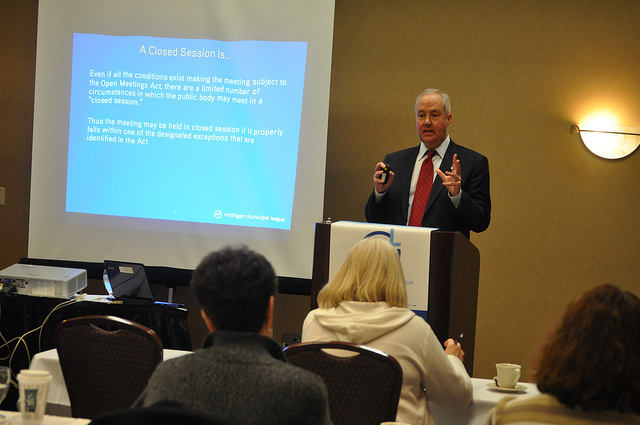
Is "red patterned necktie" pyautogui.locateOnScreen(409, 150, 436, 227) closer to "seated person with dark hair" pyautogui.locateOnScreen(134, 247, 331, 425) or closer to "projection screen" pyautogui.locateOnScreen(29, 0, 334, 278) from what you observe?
"projection screen" pyautogui.locateOnScreen(29, 0, 334, 278)

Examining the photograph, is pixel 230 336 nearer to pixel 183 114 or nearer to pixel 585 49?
pixel 183 114

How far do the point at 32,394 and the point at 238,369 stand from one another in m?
0.69

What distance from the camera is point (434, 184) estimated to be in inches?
138

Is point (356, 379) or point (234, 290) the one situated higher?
point (234, 290)

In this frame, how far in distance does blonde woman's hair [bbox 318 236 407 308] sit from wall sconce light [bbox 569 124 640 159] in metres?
3.17

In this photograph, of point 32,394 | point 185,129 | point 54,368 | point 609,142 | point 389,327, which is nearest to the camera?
point 32,394

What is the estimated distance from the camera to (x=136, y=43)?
4766 millimetres

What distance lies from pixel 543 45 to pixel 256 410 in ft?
14.4

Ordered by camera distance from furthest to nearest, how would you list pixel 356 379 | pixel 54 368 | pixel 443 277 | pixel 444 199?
pixel 444 199, pixel 443 277, pixel 54 368, pixel 356 379

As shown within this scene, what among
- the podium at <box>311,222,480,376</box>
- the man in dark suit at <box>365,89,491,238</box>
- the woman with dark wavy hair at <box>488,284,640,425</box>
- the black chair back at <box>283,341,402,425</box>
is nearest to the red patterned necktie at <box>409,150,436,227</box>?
the man in dark suit at <box>365,89,491,238</box>

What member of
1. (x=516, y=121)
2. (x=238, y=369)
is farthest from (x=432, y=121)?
(x=238, y=369)

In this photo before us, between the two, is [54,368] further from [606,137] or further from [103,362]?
[606,137]

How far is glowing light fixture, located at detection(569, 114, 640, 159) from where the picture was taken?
4.84m

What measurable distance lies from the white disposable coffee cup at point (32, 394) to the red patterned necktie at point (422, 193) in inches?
88.0
